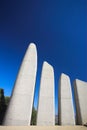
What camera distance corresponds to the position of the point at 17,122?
11.7 meters

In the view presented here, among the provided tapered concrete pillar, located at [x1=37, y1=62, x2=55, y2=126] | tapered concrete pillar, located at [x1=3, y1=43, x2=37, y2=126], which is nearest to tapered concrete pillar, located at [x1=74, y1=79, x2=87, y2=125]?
tapered concrete pillar, located at [x1=37, y1=62, x2=55, y2=126]

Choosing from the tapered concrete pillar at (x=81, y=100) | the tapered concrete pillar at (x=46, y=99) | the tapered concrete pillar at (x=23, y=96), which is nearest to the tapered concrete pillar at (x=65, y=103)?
the tapered concrete pillar at (x=81, y=100)

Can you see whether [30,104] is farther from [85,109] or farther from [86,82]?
[86,82]

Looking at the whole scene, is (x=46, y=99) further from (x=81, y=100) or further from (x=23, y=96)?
(x=81, y=100)

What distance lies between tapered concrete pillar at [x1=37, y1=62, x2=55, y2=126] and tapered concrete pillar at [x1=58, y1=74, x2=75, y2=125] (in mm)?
1440

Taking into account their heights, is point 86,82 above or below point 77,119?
above

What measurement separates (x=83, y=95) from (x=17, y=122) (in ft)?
29.6

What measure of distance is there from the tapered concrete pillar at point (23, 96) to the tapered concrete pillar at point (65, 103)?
380cm

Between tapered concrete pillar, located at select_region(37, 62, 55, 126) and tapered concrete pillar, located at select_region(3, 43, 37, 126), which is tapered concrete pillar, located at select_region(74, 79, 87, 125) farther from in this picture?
tapered concrete pillar, located at select_region(3, 43, 37, 126)

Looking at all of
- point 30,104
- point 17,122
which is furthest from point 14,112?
point 30,104

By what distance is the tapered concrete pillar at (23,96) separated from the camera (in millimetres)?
11961

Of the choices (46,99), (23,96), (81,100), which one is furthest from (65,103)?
(23,96)

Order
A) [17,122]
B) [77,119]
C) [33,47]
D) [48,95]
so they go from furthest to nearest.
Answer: [33,47]
[77,119]
[48,95]
[17,122]

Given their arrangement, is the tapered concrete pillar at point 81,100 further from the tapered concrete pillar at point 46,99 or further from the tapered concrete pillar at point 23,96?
the tapered concrete pillar at point 23,96
